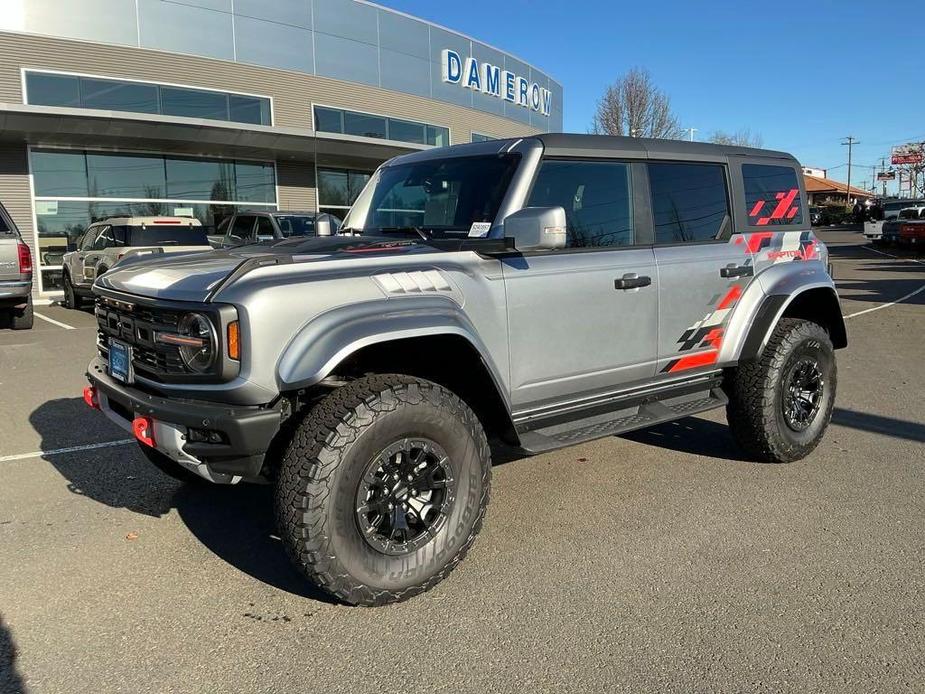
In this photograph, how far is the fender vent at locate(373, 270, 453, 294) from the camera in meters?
3.17

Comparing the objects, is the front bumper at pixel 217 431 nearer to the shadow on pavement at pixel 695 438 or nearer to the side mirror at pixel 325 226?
the side mirror at pixel 325 226

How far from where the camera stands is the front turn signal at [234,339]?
A: 283cm

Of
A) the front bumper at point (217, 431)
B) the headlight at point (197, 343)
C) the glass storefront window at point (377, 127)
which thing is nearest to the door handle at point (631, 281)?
the front bumper at point (217, 431)

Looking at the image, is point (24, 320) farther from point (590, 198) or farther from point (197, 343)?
point (590, 198)

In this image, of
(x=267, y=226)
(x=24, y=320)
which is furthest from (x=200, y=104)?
(x=24, y=320)

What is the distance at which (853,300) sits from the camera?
1495cm

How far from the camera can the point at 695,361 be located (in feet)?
14.5

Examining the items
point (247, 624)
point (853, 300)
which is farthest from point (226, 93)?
point (247, 624)

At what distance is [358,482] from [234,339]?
75 cm

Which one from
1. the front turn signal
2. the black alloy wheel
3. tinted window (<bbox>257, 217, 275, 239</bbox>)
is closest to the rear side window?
the black alloy wheel

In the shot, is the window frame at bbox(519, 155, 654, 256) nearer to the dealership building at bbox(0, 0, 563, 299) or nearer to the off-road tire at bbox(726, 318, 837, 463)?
the off-road tire at bbox(726, 318, 837, 463)

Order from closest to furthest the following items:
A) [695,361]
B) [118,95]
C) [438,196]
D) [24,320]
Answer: [438,196] < [695,361] < [24,320] < [118,95]

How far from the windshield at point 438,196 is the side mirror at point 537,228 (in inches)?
13.6

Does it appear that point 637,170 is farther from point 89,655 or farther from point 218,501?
point 89,655
